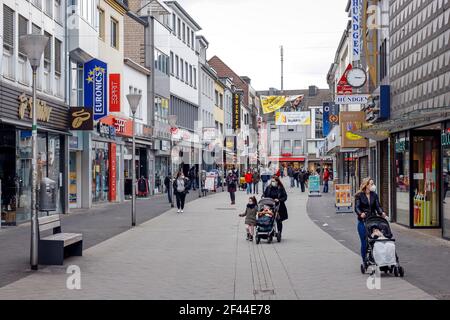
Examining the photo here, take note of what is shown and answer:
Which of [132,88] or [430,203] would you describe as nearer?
[430,203]

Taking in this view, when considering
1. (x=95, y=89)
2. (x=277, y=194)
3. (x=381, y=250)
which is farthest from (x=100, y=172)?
(x=381, y=250)

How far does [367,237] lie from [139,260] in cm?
430

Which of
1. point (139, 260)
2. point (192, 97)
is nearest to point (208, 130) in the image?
point (192, 97)

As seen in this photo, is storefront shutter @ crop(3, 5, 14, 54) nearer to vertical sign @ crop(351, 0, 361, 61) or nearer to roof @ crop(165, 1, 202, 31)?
vertical sign @ crop(351, 0, 361, 61)

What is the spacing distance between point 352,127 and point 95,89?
1026 cm

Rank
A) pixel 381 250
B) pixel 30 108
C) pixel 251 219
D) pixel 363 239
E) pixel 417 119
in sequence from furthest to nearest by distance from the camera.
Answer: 1. pixel 30 108
2. pixel 251 219
3. pixel 417 119
4. pixel 363 239
5. pixel 381 250

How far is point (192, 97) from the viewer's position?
60156mm

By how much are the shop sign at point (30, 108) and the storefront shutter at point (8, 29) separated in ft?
4.74

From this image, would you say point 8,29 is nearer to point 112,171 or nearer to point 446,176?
point 446,176

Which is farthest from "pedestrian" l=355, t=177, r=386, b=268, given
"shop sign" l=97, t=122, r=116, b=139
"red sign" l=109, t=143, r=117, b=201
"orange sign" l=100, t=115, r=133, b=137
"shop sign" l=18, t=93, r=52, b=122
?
"red sign" l=109, t=143, r=117, b=201

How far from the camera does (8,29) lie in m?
21.4

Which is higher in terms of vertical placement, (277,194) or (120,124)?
(120,124)

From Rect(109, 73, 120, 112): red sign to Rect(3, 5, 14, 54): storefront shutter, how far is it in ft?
37.8
